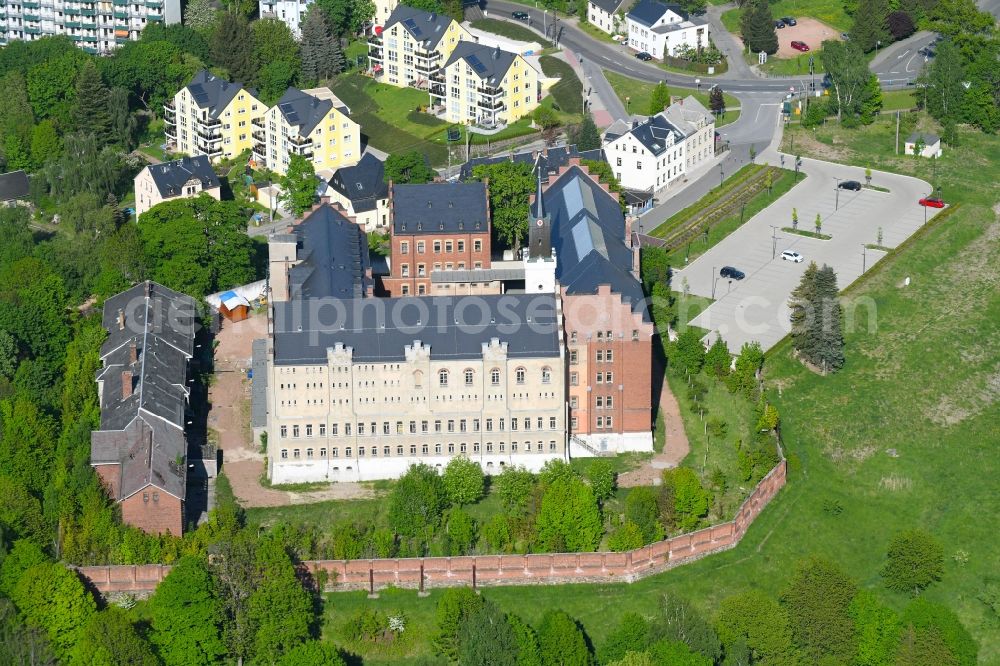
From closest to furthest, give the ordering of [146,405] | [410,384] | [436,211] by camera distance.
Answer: [410,384] < [146,405] < [436,211]

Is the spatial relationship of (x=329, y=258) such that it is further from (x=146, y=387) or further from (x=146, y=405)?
(x=146, y=405)

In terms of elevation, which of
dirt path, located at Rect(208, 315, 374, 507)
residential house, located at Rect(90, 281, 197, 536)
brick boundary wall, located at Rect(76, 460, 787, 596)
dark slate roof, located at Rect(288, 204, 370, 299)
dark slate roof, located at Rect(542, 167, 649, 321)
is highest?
dark slate roof, located at Rect(542, 167, 649, 321)

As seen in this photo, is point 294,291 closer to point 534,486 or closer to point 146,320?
point 146,320

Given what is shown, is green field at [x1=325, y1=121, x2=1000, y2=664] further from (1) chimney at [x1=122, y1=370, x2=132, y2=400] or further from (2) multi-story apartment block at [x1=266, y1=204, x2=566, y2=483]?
(1) chimney at [x1=122, y1=370, x2=132, y2=400]

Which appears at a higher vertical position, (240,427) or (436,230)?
(436,230)

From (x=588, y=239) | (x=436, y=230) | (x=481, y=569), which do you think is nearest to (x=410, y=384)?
(x=481, y=569)

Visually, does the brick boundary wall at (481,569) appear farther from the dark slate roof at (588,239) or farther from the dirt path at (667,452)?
the dark slate roof at (588,239)

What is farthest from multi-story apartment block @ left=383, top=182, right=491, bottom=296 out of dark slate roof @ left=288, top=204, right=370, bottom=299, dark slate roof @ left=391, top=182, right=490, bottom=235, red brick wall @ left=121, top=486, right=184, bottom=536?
red brick wall @ left=121, top=486, right=184, bottom=536
